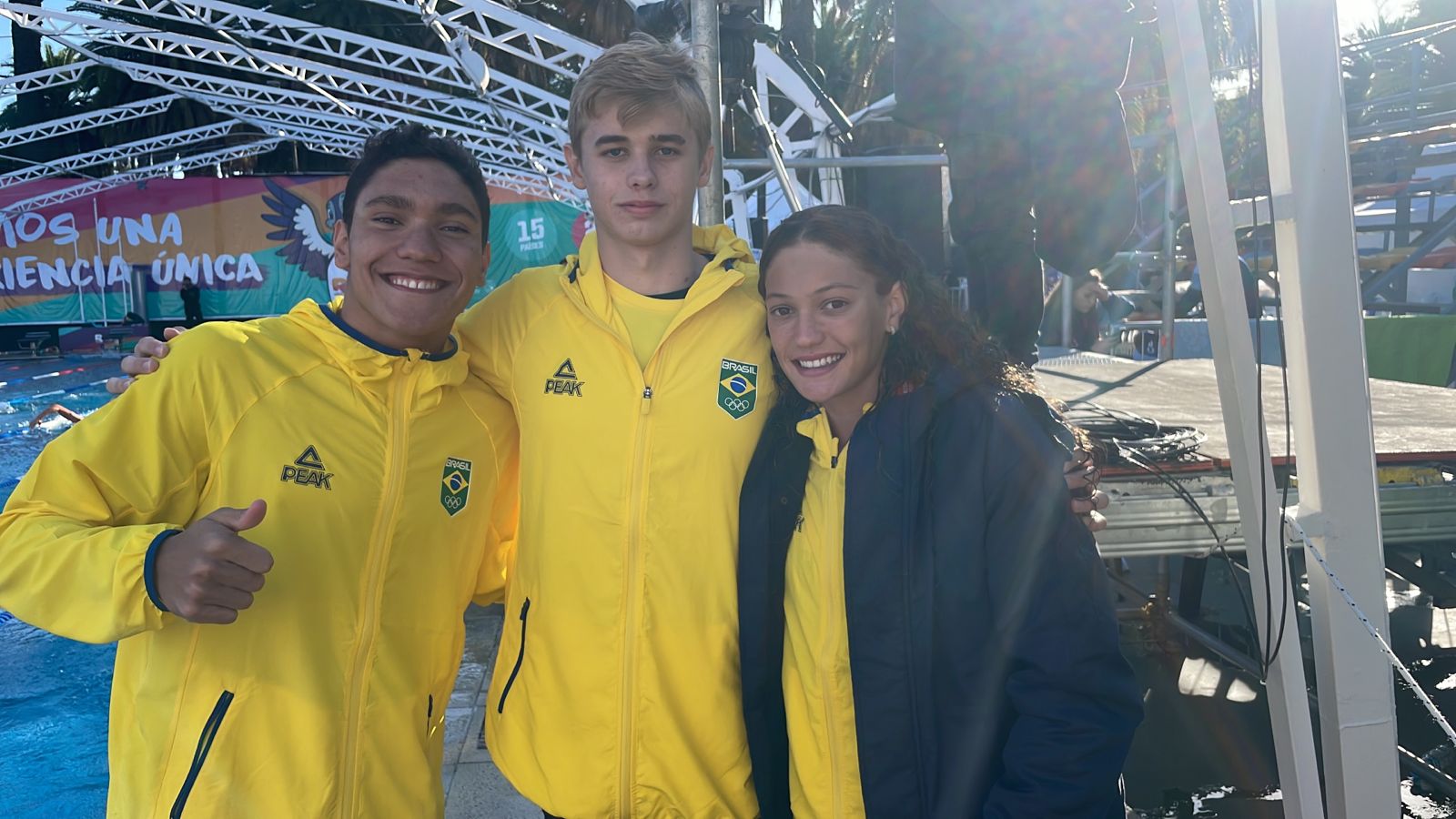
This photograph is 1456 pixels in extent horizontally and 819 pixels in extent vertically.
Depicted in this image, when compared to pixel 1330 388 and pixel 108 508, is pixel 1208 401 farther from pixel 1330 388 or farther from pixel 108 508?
pixel 108 508

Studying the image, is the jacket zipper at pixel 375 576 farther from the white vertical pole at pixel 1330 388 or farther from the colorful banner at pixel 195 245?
the colorful banner at pixel 195 245

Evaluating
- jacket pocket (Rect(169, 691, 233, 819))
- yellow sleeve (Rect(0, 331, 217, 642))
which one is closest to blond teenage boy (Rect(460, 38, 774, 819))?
jacket pocket (Rect(169, 691, 233, 819))

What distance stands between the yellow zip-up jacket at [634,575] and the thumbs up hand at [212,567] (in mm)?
556

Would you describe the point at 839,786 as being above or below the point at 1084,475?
below

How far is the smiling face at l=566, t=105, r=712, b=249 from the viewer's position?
1957 millimetres

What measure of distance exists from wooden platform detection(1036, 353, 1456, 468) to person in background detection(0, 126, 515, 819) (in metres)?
1.55

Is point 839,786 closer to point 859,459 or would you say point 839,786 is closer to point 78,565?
point 859,459

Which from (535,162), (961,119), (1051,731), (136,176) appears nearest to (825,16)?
(535,162)

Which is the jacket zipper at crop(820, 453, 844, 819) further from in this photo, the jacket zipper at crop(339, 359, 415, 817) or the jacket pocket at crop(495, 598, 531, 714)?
the jacket zipper at crop(339, 359, 415, 817)

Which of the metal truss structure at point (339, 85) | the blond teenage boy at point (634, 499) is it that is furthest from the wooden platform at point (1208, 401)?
the metal truss structure at point (339, 85)

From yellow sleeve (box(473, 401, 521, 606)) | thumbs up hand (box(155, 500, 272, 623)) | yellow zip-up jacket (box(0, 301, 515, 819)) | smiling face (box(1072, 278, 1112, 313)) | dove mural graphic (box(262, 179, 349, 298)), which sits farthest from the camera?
dove mural graphic (box(262, 179, 349, 298))

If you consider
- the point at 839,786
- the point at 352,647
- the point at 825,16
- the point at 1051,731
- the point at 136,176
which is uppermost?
the point at 825,16

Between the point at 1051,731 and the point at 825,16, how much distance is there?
94.9 ft

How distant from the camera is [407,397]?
74.8 inches
